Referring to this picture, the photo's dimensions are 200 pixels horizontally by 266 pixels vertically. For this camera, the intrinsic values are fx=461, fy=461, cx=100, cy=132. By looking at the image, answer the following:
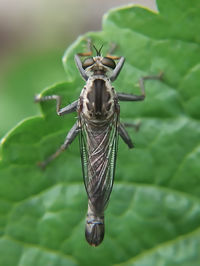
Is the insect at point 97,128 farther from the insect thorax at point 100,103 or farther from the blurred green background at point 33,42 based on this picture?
the blurred green background at point 33,42

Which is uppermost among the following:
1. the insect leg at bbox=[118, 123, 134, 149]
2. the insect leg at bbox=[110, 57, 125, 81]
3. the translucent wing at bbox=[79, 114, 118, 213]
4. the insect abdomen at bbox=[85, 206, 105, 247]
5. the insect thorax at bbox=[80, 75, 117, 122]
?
the insect leg at bbox=[110, 57, 125, 81]

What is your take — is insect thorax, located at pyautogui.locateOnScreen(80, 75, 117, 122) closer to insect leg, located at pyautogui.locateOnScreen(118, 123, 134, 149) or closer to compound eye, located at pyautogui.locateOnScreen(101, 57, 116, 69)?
compound eye, located at pyautogui.locateOnScreen(101, 57, 116, 69)

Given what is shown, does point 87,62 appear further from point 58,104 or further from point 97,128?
point 58,104

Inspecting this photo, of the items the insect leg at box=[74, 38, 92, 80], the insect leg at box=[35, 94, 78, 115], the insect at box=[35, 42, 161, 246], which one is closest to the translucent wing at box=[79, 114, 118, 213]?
the insect at box=[35, 42, 161, 246]

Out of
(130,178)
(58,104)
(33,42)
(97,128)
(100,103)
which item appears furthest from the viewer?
(33,42)

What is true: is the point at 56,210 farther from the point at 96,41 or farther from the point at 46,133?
the point at 96,41

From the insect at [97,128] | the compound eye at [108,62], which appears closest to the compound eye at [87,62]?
the insect at [97,128]

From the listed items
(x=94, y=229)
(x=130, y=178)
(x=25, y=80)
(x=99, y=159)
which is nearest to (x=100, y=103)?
(x=99, y=159)
